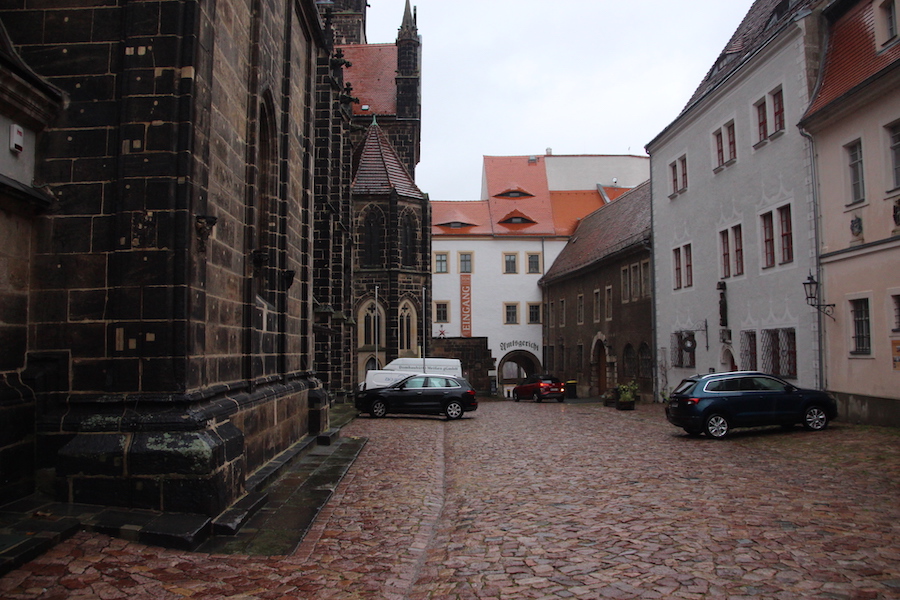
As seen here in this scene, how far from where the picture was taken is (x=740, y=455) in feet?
40.9

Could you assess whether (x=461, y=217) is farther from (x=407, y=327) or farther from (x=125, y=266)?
(x=125, y=266)

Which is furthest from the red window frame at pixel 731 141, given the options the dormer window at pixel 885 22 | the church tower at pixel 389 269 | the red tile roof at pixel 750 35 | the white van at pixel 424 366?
the church tower at pixel 389 269

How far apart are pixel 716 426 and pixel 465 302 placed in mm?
33568

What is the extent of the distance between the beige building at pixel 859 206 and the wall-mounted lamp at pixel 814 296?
0.15 feet

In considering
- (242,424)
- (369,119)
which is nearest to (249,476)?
(242,424)

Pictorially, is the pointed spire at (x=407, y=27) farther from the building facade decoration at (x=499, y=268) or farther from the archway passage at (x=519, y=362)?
the archway passage at (x=519, y=362)

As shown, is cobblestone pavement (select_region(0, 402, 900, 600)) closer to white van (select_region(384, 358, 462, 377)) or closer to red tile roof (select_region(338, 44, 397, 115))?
white van (select_region(384, 358, 462, 377))

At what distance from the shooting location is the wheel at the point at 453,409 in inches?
891

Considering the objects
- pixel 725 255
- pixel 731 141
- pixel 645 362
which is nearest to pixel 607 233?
pixel 645 362

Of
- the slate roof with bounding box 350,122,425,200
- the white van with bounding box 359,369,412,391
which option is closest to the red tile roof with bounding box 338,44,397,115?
the slate roof with bounding box 350,122,425,200

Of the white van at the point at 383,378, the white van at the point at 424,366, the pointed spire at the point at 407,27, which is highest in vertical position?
the pointed spire at the point at 407,27

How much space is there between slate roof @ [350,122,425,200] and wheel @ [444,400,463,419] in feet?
62.5

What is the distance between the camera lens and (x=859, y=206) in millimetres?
15852

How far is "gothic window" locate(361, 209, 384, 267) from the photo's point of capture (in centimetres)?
3925
